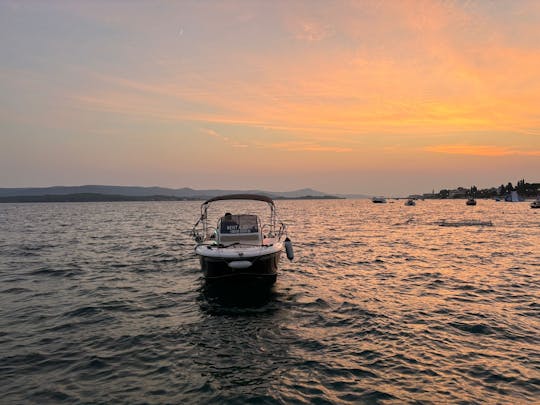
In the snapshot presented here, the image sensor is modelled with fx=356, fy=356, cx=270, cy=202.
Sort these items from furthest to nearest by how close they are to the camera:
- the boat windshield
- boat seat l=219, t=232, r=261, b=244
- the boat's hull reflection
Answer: the boat windshield → boat seat l=219, t=232, r=261, b=244 → the boat's hull reflection

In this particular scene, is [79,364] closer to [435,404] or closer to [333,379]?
[333,379]

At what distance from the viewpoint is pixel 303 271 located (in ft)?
→ 70.5

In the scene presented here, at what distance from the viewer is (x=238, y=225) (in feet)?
60.6

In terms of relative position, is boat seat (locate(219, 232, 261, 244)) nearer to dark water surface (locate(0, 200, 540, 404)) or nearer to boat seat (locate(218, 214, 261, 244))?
boat seat (locate(218, 214, 261, 244))

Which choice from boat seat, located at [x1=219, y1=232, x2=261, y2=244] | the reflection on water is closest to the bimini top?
boat seat, located at [x1=219, y1=232, x2=261, y2=244]

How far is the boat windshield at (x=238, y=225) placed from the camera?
18.3 metres

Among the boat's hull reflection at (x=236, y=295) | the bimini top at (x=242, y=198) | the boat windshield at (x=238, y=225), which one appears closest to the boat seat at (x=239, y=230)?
the boat windshield at (x=238, y=225)

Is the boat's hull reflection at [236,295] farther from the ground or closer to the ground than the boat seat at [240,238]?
closer to the ground

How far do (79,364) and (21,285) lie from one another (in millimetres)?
11623

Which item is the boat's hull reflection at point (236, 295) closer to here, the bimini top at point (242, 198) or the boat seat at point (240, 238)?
the boat seat at point (240, 238)

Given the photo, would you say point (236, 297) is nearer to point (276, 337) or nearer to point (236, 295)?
point (236, 295)

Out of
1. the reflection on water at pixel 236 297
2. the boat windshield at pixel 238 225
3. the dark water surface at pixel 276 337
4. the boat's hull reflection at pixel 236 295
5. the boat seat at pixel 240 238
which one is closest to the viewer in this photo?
the dark water surface at pixel 276 337

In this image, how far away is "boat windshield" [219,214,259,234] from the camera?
1825 centimetres

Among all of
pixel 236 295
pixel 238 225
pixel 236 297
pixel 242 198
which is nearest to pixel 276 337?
pixel 236 297
